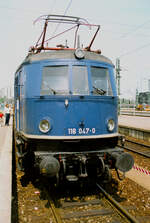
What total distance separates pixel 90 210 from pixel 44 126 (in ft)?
6.60

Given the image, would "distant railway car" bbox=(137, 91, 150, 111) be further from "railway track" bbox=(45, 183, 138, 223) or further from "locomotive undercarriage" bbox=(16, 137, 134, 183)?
"railway track" bbox=(45, 183, 138, 223)

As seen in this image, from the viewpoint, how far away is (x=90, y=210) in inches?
209

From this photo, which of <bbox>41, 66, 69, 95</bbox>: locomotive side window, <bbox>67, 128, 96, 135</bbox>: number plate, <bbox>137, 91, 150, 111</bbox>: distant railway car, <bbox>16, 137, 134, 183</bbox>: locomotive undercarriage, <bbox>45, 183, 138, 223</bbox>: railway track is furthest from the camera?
<bbox>137, 91, 150, 111</bbox>: distant railway car

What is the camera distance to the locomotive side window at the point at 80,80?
19.1 ft

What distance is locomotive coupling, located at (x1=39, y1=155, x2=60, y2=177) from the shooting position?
16.5 ft

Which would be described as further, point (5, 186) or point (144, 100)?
point (144, 100)

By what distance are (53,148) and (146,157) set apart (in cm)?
580

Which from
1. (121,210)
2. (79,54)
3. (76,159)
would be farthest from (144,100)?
(121,210)

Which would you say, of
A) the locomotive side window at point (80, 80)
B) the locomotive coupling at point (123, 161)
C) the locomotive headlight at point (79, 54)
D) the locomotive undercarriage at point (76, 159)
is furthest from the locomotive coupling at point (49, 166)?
the locomotive headlight at point (79, 54)

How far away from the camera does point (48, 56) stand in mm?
5988

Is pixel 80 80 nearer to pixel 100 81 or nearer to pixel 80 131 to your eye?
pixel 100 81

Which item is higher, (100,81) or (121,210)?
(100,81)

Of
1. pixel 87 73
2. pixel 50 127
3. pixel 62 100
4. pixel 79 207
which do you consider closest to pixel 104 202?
pixel 79 207

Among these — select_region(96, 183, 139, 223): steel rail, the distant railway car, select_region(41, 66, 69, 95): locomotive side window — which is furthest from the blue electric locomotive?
the distant railway car
